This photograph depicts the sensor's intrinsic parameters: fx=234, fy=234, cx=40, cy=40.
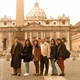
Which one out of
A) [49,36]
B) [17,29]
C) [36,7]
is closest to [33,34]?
[49,36]

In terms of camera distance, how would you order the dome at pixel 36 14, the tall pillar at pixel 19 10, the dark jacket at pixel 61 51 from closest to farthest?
the dark jacket at pixel 61 51, the tall pillar at pixel 19 10, the dome at pixel 36 14

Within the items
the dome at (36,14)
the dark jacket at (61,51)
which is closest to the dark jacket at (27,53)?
the dark jacket at (61,51)

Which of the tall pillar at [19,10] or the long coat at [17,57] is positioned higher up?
the tall pillar at [19,10]

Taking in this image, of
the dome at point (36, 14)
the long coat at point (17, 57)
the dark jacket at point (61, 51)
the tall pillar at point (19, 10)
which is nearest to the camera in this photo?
the long coat at point (17, 57)

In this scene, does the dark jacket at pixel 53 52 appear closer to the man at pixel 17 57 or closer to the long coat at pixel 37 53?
the long coat at pixel 37 53

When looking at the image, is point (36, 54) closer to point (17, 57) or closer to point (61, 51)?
point (17, 57)

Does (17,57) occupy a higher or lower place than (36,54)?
lower

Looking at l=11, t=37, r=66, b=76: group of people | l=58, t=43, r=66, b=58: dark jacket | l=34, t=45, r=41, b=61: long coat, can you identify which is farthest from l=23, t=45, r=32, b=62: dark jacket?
l=58, t=43, r=66, b=58: dark jacket

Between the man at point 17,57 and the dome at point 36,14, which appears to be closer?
the man at point 17,57

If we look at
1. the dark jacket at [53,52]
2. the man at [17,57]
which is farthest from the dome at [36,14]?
the man at [17,57]

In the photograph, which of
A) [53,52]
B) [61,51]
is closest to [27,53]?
[53,52]

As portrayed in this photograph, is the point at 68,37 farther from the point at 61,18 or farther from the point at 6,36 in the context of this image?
the point at 6,36

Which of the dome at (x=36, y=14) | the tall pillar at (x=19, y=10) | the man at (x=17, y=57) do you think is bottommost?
the man at (x=17, y=57)

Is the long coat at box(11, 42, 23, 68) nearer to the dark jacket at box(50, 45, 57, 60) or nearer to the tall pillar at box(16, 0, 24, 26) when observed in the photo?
the dark jacket at box(50, 45, 57, 60)
